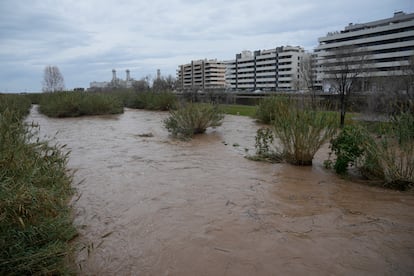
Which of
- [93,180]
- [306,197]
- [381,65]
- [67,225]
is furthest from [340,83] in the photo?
[381,65]

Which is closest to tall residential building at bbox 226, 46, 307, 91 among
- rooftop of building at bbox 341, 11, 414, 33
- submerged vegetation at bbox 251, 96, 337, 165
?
rooftop of building at bbox 341, 11, 414, 33

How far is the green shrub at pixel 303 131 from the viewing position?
6.98 meters

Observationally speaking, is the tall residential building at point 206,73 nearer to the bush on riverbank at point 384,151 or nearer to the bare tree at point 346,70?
the bare tree at point 346,70

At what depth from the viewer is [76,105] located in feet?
69.6

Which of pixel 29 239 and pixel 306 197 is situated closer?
pixel 29 239

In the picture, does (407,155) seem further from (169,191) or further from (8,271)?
(8,271)

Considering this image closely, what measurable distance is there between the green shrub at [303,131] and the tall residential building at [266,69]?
258ft

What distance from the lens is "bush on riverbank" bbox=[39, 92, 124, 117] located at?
2102 cm

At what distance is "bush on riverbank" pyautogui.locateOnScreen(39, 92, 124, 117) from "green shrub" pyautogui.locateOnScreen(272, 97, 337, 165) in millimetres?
17556

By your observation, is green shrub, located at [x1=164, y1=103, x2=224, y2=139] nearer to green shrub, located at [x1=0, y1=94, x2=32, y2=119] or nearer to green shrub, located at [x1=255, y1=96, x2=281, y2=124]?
green shrub, located at [x1=255, y1=96, x2=281, y2=124]

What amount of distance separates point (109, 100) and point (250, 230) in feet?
70.0

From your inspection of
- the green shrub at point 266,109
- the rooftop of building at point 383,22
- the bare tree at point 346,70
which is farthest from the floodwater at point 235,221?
the rooftop of building at point 383,22

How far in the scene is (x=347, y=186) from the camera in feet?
19.2

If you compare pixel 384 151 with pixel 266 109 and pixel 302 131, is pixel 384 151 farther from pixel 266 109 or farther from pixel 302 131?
pixel 266 109
